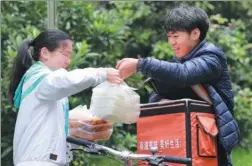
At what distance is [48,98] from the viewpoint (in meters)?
3.29

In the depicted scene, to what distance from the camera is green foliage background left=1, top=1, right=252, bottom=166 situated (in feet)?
20.6

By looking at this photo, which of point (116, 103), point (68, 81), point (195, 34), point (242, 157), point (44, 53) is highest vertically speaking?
point (195, 34)

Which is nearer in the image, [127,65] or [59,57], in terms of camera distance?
[127,65]

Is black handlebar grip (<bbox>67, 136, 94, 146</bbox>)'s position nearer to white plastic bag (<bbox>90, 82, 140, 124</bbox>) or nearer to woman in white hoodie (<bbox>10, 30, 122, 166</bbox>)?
woman in white hoodie (<bbox>10, 30, 122, 166</bbox>)

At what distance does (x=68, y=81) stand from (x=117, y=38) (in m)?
3.70

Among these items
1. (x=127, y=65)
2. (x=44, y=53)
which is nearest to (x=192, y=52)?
(x=127, y=65)

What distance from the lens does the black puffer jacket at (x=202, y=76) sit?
327 cm

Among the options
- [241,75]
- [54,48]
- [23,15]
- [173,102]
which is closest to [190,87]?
[173,102]

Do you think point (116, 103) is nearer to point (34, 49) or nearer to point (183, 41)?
point (183, 41)

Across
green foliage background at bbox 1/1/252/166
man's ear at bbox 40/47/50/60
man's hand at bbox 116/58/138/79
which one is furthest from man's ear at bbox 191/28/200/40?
green foliage background at bbox 1/1/252/166

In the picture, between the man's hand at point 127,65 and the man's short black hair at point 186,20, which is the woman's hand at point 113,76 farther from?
the man's short black hair at point 186,20

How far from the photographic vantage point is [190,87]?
340cm

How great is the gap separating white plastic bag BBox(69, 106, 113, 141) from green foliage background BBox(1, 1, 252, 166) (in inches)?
82.0

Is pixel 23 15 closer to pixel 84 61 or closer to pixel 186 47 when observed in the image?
pixel 84 61
